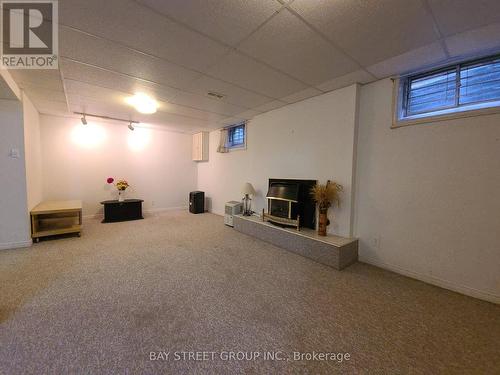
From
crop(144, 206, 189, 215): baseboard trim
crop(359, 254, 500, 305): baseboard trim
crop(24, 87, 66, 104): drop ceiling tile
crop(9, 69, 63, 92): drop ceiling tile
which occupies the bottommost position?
crop(359, 254, 500, 305): baseboard trim

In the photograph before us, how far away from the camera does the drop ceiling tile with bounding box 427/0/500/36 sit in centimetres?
150

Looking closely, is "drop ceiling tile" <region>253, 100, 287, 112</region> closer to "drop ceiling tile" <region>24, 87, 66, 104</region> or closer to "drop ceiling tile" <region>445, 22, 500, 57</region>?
"drop ceiling tile" <region>445, 22, 500, 57</region>

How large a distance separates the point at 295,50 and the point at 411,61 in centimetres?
133

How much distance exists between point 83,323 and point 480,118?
162 inches

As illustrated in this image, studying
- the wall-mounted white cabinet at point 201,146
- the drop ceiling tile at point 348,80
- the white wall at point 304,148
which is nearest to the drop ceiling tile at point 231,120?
the white wall at point 304,148

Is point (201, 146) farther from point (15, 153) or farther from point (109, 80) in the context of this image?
point (15, 153)

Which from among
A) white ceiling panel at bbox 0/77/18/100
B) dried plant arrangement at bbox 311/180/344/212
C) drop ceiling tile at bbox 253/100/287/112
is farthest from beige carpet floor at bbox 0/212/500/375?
drop ceiling tile at bbox 253/100/287/112

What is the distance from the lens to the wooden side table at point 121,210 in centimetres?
493

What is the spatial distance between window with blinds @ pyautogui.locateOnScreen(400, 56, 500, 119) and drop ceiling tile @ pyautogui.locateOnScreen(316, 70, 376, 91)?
0.46m

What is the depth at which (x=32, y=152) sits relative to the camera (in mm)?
3748

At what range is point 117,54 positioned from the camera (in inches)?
86.0

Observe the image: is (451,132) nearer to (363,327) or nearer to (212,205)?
(363,327)

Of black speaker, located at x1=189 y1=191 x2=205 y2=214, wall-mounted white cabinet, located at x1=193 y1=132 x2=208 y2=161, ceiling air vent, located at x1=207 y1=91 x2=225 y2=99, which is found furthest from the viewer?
wall-mounted white cabinet, located at x1=193 y1=132 x2=208 y2=161

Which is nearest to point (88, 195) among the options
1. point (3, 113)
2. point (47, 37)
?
point (3, 113)
